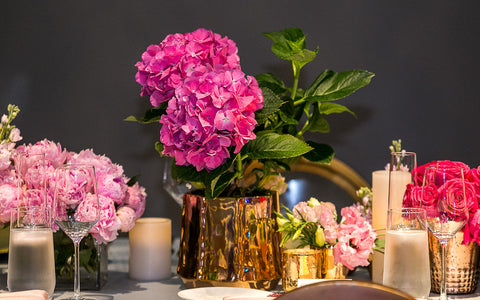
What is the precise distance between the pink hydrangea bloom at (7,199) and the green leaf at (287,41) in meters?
0.59

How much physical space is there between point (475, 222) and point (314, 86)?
1.36 ft

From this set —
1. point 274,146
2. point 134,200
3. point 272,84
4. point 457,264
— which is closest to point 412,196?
point 457,264


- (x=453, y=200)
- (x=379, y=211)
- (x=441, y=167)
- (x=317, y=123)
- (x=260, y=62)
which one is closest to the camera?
(x=453, y=200)

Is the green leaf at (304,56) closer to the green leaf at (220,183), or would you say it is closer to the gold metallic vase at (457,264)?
the green leaf at (220,183)

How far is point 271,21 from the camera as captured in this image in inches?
64.0

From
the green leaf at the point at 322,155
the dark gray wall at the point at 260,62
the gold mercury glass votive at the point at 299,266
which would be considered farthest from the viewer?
the dark gray wall at the point at 260,62

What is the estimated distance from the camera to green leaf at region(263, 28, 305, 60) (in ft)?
4.17

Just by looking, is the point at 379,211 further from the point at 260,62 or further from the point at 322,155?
the point at 260,62

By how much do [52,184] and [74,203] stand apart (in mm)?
123

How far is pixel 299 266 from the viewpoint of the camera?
1.10 m

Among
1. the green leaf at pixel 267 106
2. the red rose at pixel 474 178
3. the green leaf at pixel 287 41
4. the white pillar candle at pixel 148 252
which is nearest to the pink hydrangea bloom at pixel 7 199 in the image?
the white pillar candle at pixel 148 252

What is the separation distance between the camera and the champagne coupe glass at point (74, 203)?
102 centimetres

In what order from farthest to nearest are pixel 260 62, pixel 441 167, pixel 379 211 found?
pixel 260 62 → pixel 379 211 → pixel 441 167

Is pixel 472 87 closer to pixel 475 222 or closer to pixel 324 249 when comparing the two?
pixel 475 222
